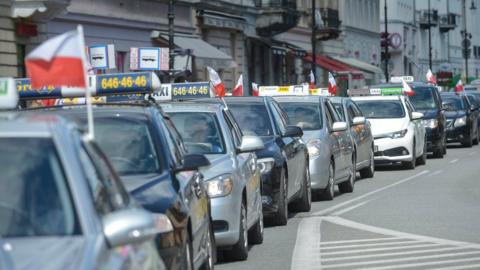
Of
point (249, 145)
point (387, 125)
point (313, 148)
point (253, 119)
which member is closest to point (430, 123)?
point (387, 125)

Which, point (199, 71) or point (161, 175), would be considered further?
point (199, 71)

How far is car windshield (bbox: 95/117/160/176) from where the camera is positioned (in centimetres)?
945

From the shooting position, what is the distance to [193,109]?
14.0 metres

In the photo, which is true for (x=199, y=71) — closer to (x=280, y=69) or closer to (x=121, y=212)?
(x=280, y=69)

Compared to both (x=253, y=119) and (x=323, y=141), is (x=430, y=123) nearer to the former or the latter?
(x=323, y=141)

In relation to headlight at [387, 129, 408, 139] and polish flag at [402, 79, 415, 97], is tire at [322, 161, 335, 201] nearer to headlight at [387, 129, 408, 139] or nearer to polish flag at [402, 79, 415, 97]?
headlight at [387, 129, 408, 139]

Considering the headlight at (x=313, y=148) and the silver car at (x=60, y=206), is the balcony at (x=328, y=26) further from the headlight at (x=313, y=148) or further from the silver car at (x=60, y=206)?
the silver car at (x=60, y=206)

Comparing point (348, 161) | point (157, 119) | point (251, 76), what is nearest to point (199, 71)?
point (251, 76)

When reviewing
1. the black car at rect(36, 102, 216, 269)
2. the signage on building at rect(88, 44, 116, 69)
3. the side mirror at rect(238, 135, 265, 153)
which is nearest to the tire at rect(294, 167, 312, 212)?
the side mirror at rect(238, 135, 265, 153)

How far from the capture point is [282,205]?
1606 centimetres

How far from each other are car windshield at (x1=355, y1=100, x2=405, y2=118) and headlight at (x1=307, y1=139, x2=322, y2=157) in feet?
33.8

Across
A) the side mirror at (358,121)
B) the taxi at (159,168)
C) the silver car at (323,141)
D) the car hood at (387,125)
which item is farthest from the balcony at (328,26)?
the taxi at (159,168)

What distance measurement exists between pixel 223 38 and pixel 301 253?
3703cm

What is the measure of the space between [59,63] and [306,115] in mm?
15575
